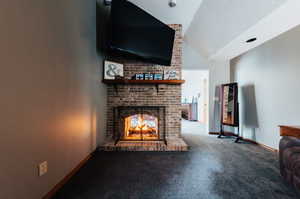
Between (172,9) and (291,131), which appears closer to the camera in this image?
(291,131)

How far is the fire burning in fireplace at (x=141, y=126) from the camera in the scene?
3.05 m

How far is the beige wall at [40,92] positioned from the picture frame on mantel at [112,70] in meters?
0.76

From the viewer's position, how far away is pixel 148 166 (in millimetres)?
2035

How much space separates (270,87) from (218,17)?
1.79m

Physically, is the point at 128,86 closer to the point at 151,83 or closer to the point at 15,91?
the point at 151,83

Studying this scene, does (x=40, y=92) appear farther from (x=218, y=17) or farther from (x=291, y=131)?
(x=218, y=17)

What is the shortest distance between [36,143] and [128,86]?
6.99ft

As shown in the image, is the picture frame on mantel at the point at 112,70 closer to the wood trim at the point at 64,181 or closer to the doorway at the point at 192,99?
the wood trim at the point at 64,181

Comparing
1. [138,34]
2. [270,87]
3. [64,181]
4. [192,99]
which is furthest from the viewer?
[192,99]

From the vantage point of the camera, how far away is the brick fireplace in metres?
3.01

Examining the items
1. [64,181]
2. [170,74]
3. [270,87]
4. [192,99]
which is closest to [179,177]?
[64,181]

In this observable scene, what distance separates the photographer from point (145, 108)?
3002 mm

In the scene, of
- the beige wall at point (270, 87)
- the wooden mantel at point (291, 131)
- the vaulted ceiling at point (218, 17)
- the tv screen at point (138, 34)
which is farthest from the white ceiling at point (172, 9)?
the wooden mantel at point (291, 131)

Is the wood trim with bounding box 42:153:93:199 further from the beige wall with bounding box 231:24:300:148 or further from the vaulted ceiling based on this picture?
the beige wall with bounding box 231:24:300:148
